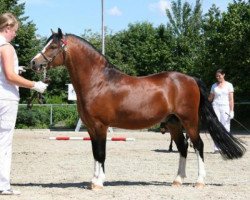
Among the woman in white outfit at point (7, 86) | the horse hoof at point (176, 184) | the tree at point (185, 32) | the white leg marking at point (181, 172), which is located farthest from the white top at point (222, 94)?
the tree at point (185, 32)

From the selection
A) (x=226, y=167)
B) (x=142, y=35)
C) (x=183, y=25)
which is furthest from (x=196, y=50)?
(x=226, y=167)

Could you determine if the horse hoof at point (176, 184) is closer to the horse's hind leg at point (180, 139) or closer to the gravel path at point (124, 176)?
the gravel path at point (124, 176)

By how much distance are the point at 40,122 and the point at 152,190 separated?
20.6 m

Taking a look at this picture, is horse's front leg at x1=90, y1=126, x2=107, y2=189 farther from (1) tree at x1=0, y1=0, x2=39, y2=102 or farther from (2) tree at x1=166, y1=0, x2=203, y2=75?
(2) tree at x1=166, y1=0, x2=203, y2=75

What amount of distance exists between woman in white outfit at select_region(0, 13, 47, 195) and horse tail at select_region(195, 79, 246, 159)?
2.83 meters

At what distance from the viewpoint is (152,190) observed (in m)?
7.07

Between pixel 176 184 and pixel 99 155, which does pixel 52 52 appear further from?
pixel 176 184

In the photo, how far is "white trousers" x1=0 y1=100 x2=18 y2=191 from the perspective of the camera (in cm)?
637

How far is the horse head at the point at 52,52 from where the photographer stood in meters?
7.16

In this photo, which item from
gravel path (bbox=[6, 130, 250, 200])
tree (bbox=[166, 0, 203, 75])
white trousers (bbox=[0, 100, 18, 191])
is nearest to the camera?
white trousers (bbox=[0, 100, 18, 191])

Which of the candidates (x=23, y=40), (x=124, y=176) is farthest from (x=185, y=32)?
(x=124, y=176)

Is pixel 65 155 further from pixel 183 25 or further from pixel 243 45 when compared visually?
pixel 183 25

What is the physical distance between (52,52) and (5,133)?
148 cm

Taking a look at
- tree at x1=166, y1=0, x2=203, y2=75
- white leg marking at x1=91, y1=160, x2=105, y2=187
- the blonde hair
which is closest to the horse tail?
white leg marking at x1=91, y1=160, x2=105, y2=187
